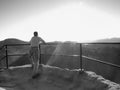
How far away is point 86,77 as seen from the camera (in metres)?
4.38

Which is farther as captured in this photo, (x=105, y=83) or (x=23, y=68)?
(x=23, y=68)

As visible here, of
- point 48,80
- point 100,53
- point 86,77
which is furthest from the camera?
point 100,53

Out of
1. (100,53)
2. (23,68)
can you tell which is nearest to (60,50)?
(100,53)

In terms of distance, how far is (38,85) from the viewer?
4.86 m

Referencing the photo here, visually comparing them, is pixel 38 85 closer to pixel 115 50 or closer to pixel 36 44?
pixel 36 44

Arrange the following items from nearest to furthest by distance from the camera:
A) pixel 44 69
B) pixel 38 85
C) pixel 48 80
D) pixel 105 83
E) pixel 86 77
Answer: pixel 105 83
pixel 86 77
pixel 38 85
pixel 48 80
pixel 44 69

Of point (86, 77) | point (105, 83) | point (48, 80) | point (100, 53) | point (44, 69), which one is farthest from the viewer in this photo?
point (100, 53)

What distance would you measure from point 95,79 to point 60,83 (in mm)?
1358

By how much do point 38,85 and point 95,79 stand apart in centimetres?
197

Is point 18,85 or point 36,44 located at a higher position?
point 36,44

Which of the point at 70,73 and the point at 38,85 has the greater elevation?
the point at 70,73

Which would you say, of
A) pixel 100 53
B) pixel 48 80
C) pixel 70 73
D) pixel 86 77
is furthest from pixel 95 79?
pixel 100 53

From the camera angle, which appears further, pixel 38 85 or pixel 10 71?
pixel 10 71

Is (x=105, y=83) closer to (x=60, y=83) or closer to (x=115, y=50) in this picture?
(x=60, y=83)
